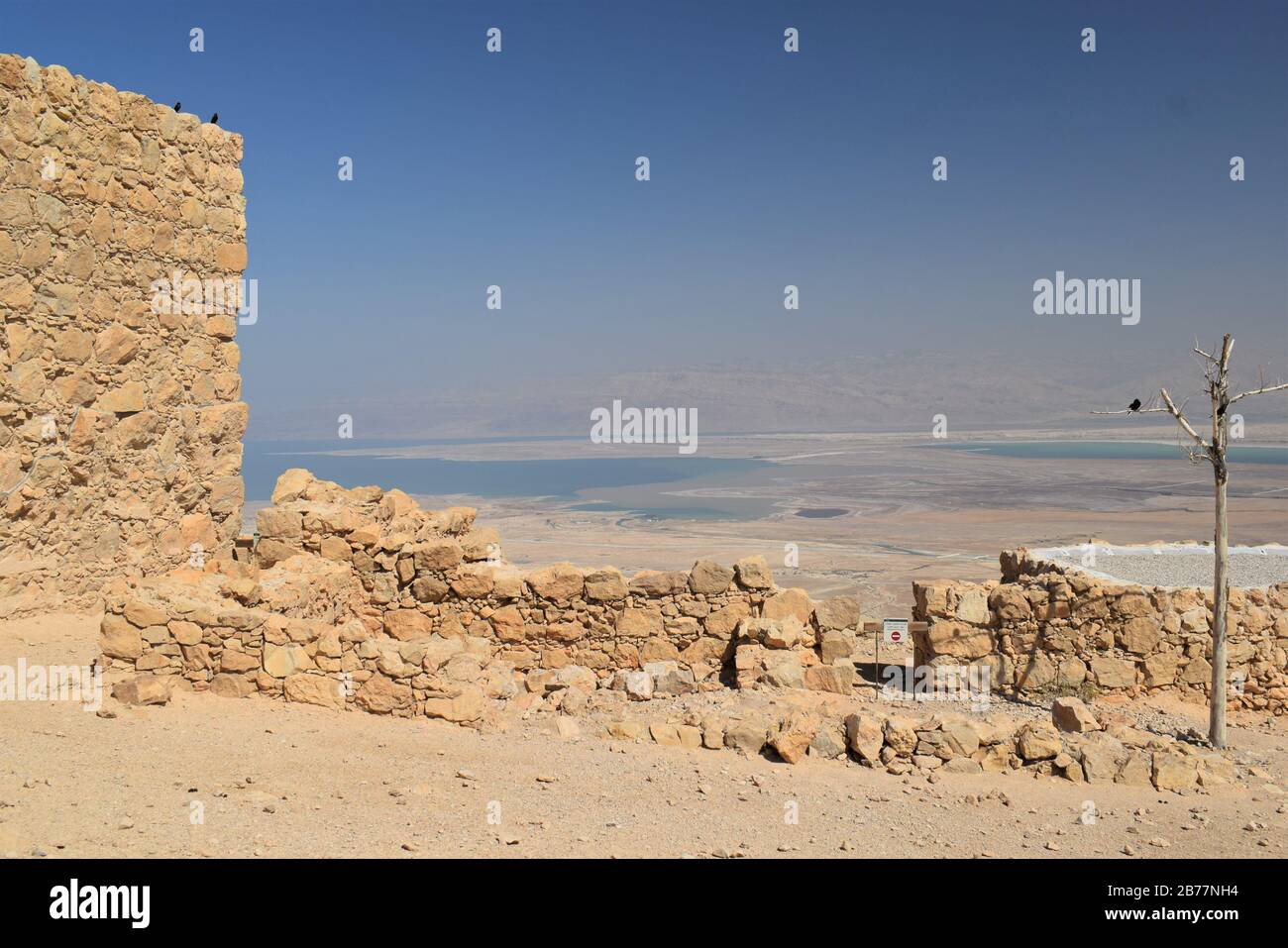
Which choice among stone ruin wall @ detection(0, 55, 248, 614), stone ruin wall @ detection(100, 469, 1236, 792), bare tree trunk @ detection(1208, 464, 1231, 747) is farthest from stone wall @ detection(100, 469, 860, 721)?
bare tree trunk @ detection(1208, 464, 1231, 747)

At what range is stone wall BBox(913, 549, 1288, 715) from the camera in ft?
28.8

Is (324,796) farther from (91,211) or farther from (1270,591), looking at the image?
(1270,591)

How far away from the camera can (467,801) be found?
216 inches

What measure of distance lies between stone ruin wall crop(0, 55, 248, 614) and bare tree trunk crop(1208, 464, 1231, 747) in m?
9.72

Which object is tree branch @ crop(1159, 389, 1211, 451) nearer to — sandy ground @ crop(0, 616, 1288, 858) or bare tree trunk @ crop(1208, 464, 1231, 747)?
bare tree trunk @ crop(1208, 464, 1231, 747)

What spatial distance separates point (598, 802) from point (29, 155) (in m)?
7.18

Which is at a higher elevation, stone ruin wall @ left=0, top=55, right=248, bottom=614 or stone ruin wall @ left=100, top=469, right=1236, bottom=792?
stone ruin wall @ left=0, top=55, right=248, bottom=614

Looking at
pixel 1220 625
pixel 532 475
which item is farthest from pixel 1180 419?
pixel 532 475

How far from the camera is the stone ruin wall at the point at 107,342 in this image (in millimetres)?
7664

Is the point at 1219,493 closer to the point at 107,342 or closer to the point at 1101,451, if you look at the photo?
the point at 107,342

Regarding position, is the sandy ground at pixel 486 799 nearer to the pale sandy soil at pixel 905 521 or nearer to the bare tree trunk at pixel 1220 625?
the bare tree trunk at pixel 1220 625

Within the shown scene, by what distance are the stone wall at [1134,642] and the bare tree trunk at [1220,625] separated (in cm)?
97

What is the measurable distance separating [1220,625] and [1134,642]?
3.63 feet
